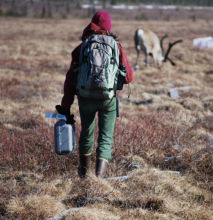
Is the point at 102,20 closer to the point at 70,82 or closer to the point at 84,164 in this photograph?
the point at 70,82

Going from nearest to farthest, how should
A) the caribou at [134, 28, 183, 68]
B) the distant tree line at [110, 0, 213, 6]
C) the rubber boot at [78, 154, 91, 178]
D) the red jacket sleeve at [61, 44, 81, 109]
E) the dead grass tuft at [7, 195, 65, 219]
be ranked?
the dead grass tuft at [7, 195, 65, 219]
the red jacket sleeve at [61, 44, 81, 109]
the rubber boot at [78, 154, 91, 178]
the caribou at [134, 28, 183, 68]
the distant tree line at [110, 0, 213, 6]

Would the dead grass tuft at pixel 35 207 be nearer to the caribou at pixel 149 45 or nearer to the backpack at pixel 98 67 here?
the backpack at pixel 98 67

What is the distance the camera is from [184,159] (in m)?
3.33

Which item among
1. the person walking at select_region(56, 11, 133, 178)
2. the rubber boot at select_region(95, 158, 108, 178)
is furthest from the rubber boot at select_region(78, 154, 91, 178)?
the rubber boot at select_region(95, 158, 108, 178)

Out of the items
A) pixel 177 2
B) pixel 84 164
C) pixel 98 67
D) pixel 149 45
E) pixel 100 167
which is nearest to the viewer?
pixel 98 67

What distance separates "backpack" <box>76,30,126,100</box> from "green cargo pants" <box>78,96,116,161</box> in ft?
0.42

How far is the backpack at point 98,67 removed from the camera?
2250 mm

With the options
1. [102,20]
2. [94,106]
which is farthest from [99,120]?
[102,20]

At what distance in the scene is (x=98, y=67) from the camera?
224 centimetres

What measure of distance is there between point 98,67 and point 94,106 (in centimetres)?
40

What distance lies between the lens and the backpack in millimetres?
2250

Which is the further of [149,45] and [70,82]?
[149,45]

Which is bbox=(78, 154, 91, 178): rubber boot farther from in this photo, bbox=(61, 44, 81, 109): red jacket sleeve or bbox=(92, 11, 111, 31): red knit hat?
bbox=(92, 11, 111, 31): red knit hat

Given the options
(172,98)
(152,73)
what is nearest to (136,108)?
(172,98)
